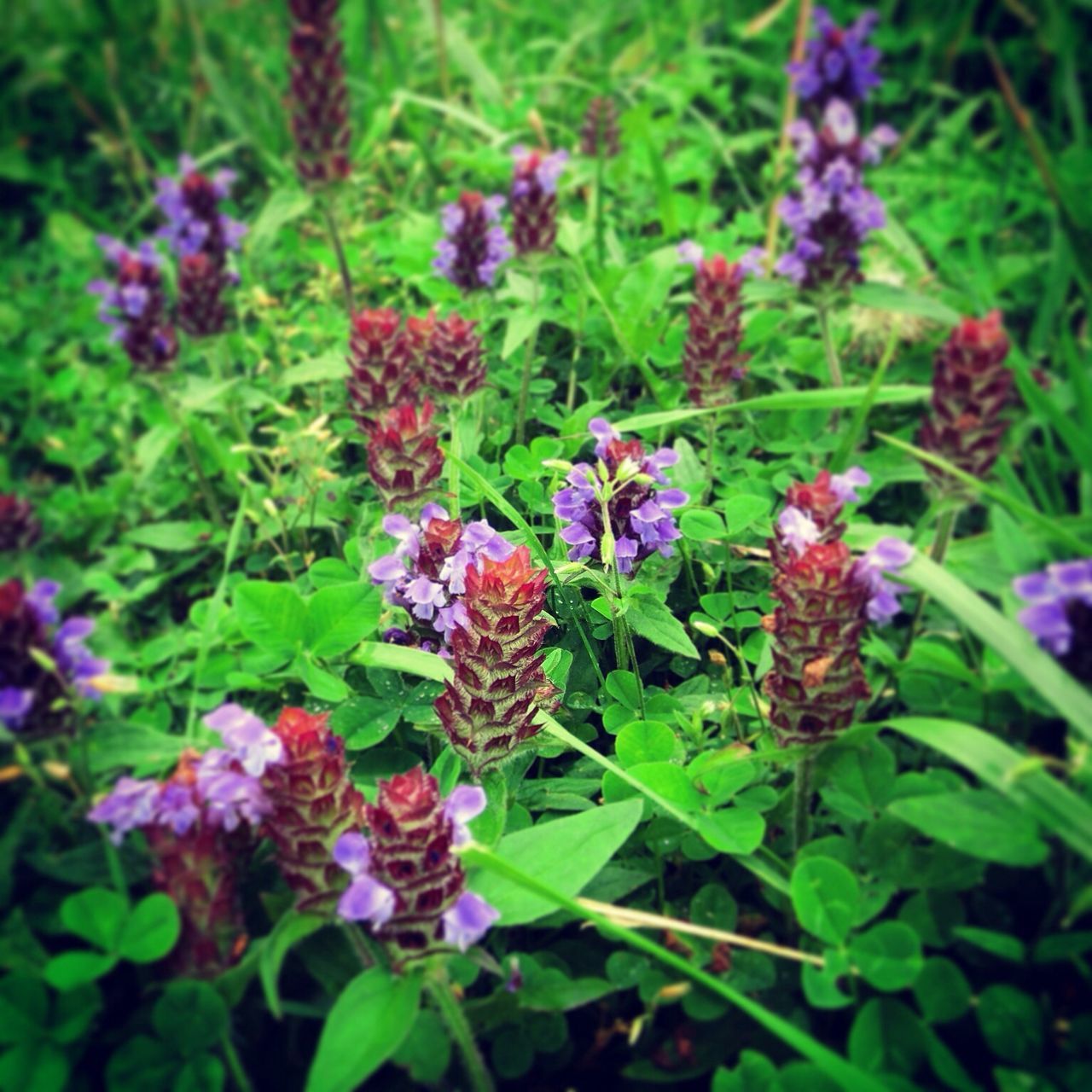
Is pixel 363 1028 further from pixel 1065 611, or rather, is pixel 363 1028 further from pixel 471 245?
pixel 471 245

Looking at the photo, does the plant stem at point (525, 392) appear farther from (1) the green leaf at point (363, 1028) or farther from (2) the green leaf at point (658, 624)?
(1) the green leaf at point (363, 1028)

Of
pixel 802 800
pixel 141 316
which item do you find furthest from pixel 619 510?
pixel 141 316

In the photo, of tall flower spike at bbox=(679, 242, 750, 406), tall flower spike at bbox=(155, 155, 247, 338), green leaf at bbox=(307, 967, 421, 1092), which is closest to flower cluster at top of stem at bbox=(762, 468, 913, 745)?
green leaf at bbox=(307, 967, 421, 1092)

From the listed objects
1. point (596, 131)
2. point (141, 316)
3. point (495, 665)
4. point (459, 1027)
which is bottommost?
point (459, 1027)

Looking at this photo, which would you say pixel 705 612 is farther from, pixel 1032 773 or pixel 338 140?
pixel 338 140

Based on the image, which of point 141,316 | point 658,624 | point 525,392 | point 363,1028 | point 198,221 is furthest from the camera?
point 198,221

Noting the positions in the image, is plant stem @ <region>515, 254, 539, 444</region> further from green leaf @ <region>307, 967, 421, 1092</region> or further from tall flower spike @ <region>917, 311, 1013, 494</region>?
green leaf @ <region>307, 967, 421, 1092</region>
